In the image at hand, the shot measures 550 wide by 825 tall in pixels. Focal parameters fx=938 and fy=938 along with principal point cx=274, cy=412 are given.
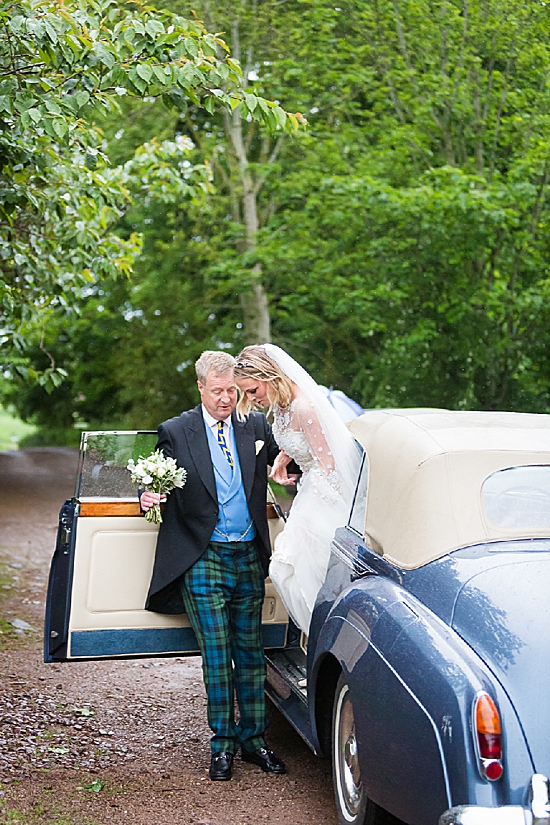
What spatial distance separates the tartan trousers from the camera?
4617 millimetres

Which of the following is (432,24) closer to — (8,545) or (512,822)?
(8,545)

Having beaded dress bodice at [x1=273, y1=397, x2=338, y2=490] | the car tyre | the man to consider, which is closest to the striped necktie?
the man

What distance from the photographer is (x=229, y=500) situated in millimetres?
4750

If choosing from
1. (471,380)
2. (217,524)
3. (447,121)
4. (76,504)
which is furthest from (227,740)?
(447,121)

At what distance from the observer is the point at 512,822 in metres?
2.67

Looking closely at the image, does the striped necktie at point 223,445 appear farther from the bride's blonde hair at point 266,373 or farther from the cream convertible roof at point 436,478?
the cream convertible roof at point 436,478

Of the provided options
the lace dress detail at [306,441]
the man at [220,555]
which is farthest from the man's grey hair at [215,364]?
the lace dress detail at [306,441]

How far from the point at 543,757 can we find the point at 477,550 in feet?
2.79

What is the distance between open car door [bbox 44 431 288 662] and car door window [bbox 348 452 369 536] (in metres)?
1.09

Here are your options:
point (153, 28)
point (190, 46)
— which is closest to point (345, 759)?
point (190, 46)

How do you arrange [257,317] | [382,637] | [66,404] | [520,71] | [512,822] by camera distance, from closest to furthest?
[512,822]
[382,637]
[520,71]
[257,317]
[66,404]

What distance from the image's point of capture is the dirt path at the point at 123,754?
4199mm

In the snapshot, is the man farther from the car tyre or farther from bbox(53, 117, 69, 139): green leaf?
bbox(53, 117, 69, 139): green leaf

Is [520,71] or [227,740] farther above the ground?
[520,71]
